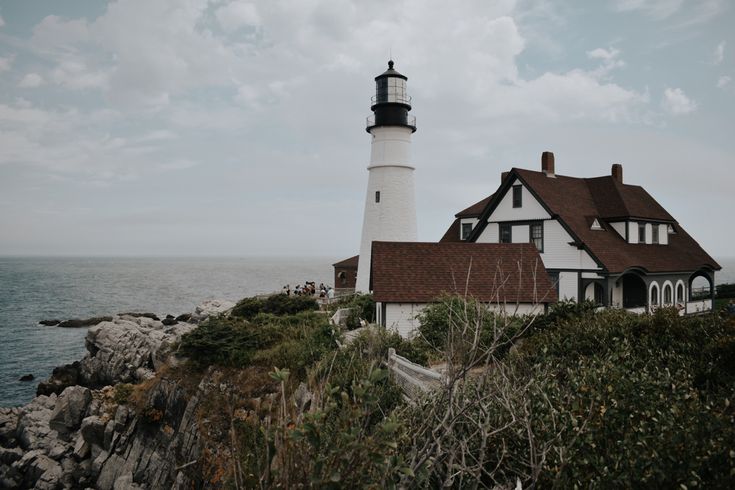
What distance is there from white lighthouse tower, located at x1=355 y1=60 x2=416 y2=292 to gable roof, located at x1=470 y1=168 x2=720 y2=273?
438cm

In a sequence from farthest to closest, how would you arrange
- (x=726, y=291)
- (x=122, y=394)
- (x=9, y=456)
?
(x=726, y=291), (x=122, y=394), (x=9, y=456)

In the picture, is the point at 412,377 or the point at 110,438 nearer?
the point at 412,377

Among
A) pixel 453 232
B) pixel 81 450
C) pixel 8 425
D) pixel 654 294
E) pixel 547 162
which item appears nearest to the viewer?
pixel 81 450

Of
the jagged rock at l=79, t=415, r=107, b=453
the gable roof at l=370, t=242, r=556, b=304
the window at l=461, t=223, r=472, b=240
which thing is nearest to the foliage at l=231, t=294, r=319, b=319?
the gable roof at l=370, t=242, r=556, b=304

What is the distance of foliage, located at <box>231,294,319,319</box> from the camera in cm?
2864

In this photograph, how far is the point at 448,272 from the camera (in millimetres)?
21156

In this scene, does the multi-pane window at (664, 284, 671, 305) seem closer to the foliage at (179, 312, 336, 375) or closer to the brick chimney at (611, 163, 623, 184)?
the brick chimney at (611, 163, 623, 184)

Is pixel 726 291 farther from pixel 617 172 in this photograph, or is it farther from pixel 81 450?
pixel 81 450

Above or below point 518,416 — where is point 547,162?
above

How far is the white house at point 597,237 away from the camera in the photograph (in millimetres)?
24766

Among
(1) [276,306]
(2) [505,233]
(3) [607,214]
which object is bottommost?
(1) [276,306]

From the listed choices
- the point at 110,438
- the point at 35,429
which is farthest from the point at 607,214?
the point at 35,429

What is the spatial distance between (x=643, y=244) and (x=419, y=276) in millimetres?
14622

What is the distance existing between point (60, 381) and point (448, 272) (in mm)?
19021
